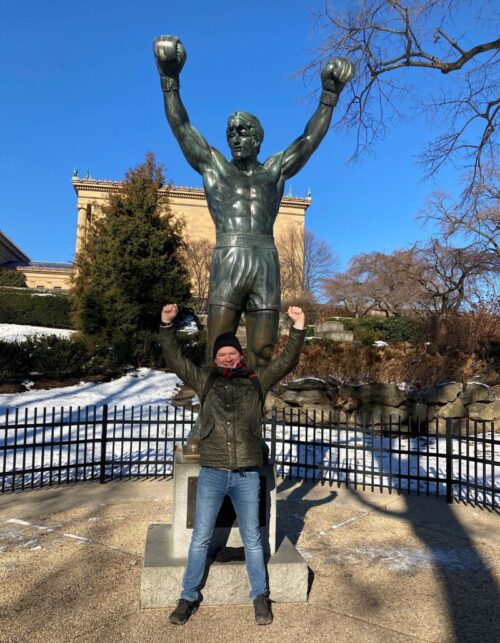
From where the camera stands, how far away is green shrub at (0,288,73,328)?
82.6ft

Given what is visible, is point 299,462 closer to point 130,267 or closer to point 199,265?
point 130,267

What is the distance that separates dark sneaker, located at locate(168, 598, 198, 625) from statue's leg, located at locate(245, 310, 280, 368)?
166 cm

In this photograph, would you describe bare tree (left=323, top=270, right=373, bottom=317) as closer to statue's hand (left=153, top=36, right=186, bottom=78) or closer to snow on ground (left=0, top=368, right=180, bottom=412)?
snow on ground (left=0, top=368, right=180, bottom=412)

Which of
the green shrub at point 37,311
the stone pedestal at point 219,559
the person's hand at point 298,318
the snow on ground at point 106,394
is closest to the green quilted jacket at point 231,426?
the person's hand at point 298,318

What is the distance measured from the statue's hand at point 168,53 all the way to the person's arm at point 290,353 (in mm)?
2134

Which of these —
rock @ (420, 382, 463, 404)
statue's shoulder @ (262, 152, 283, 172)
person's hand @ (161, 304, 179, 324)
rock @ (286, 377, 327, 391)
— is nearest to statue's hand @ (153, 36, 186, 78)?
statue's shoulder @ (262, 152, 283, 172)

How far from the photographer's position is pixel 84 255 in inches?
742

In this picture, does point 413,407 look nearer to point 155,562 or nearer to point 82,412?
point 82,412

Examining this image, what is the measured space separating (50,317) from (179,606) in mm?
24549

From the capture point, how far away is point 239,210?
376cm

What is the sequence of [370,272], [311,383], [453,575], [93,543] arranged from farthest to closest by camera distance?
[370,272] < [311,383] < [93,543] < [453,575]

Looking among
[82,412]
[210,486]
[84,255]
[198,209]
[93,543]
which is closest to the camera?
[210,486]

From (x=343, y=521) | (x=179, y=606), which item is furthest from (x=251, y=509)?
(x=343, y=521)

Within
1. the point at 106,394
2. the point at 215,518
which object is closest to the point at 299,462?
the point at 215,518
